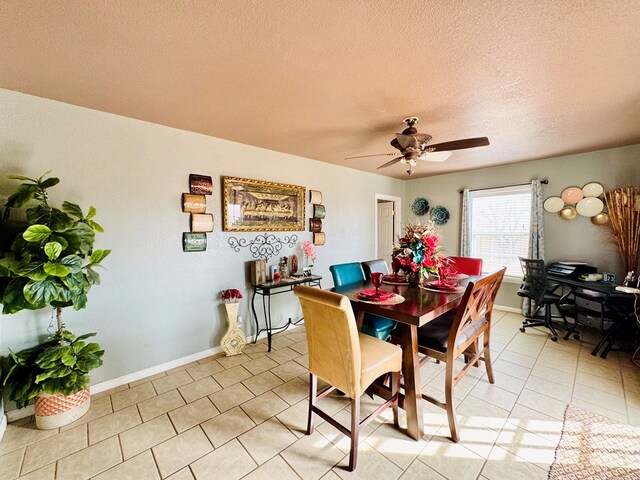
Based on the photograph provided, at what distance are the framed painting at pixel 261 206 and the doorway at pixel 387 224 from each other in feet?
7.72

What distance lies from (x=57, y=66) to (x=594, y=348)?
5.50 m

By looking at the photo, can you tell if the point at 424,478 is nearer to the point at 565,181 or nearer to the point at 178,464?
the point at 178,464

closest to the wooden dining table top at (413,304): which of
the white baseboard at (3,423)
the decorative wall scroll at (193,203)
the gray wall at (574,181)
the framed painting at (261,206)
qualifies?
the framed painting at (261,206)

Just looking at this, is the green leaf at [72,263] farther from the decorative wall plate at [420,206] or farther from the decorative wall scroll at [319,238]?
the decorative wall plate at [420,206]

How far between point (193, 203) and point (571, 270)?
477 centimetres

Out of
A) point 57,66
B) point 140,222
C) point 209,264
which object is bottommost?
point 209,264

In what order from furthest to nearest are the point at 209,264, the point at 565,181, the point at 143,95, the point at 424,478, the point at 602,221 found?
1. the point at 565,181
2. the point at 602,221
3. the point at 209,264
4. the point at 143,95
5. the point at 424,478

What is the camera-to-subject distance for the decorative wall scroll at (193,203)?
2697mm

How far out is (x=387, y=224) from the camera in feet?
18.5

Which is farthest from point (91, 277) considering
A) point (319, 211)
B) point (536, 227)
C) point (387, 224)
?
point (536, 227)

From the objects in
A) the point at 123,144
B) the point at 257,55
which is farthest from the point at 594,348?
the point at 123,144

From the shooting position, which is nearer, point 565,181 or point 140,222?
point 140,222

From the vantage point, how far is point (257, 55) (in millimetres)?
1540

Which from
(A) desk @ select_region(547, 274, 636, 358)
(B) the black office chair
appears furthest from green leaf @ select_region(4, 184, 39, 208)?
(A) desk @ select_region(547, 274, 636, 358)
